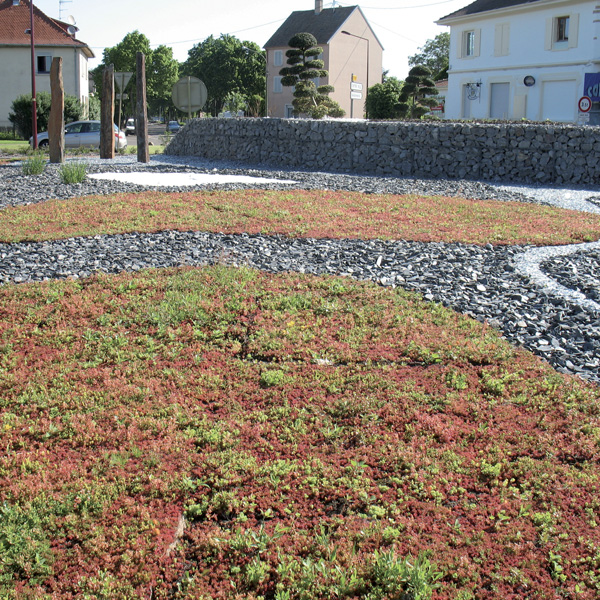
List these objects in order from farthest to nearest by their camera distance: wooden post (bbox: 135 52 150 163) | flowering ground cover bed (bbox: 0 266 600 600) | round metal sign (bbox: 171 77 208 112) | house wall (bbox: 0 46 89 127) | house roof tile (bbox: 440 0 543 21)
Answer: house wall (bbox: 0 46 89 127)
house roof tile (bbox: 440 0 543 21)
round metal sign (bbox: 171 77 208 112)
wooden post (bbox: 135 52 150 163)
flowering ground cover bed (bbox: 0 266 600 600)

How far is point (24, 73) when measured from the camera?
1957 inches

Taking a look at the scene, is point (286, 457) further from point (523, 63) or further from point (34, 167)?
point (523, 63)

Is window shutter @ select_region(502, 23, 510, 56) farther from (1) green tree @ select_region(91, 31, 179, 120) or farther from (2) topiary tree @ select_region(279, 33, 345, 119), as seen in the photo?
(1) green tree @ select_region(91, 31, 179, 120)

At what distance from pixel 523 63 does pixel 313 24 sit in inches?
1274

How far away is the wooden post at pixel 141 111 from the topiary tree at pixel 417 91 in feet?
91.5

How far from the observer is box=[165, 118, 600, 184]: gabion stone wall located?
650 inches

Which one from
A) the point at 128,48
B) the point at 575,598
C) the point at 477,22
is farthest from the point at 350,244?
the point at 128,48

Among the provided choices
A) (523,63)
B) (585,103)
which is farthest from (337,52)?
(585,103)

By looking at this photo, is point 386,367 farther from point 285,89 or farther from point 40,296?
point 285,89

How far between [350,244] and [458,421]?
4695 millimetres

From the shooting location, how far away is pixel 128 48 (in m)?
68.3

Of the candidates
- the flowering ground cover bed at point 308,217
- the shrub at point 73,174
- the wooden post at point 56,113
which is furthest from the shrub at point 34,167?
the flowering ground cover bed at point 308,217

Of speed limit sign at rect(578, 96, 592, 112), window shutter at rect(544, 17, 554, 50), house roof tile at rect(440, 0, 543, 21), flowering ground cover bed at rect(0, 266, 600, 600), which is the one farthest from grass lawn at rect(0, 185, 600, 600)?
house roof tile at rect(440, 0, 543, 21)

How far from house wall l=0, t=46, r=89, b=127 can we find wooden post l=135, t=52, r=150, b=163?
106ft
